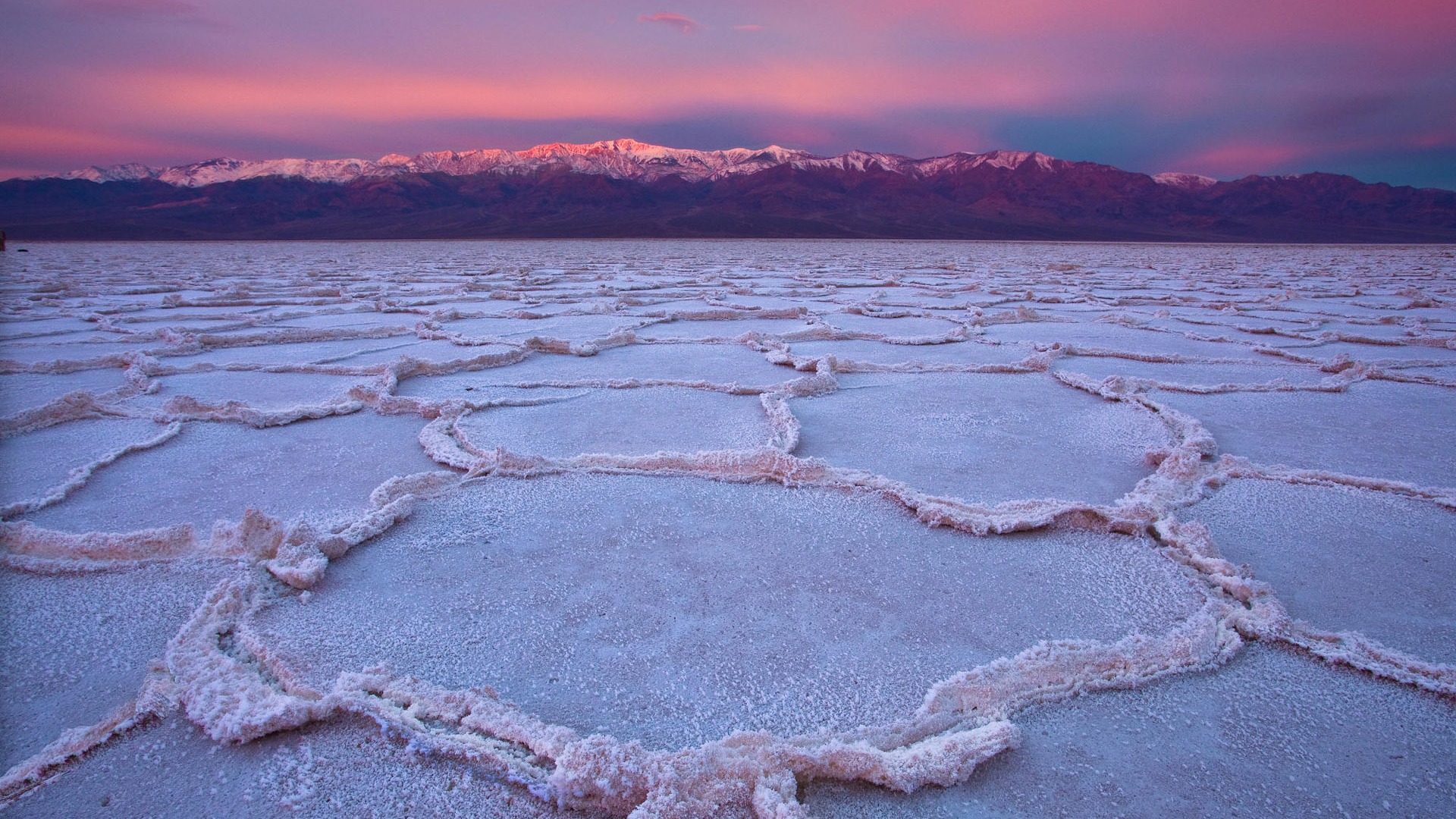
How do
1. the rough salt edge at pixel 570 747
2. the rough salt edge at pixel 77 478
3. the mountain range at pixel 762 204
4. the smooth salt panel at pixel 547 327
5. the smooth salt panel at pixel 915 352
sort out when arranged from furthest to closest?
the mountain range at pixel 762 204 < the smooth salt panel at pixel 547 327 < the smooth salt panel at pixel 915 352 < the rough salt edge at pixel 77 478 < the rough salt edge at pixel 570 747

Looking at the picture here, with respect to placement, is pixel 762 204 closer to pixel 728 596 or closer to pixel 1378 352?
pixel 1378 352

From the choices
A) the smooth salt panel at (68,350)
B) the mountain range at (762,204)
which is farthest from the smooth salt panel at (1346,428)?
the mountain range at (762,204)

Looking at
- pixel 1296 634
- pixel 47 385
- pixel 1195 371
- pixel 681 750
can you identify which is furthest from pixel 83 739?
pixel 1195 371

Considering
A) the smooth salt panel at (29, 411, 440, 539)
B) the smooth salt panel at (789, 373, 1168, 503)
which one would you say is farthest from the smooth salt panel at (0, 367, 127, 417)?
the smooth salt panel at (789, 373, 1168, 503)

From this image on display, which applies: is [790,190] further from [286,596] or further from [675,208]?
[286,596]

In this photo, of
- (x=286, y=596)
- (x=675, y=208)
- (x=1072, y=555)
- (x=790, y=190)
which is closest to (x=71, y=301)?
(x=286, y=596)

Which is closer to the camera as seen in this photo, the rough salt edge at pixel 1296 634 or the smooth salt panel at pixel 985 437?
the rough salt edge at pixel 1296 634

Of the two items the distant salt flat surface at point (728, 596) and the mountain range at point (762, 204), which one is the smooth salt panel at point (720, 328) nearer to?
the distant salt flat surface at point (728, 596)
